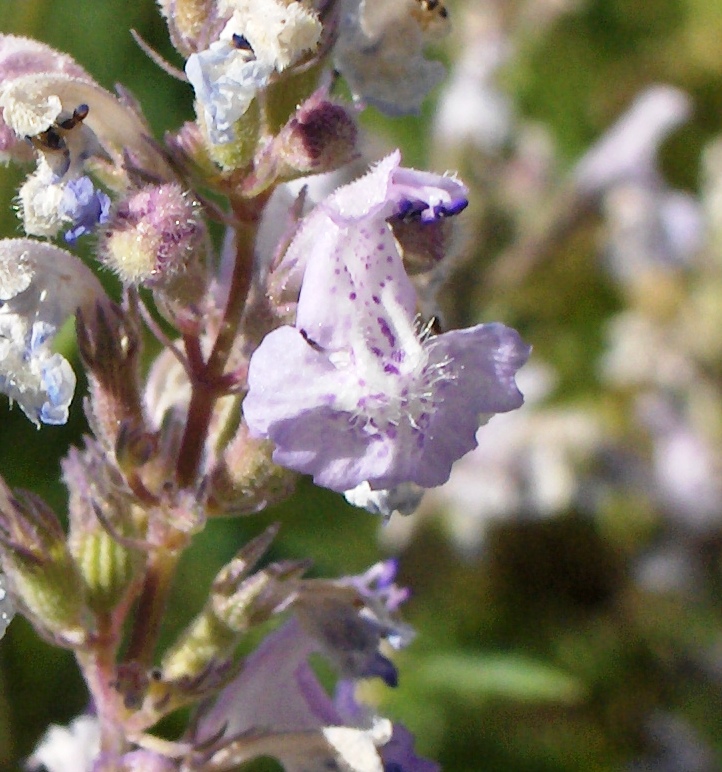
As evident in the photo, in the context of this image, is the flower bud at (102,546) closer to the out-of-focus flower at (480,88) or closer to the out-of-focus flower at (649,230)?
the out-of-focus flower at (480,88)

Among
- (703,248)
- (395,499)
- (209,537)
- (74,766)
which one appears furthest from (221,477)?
(703,248)

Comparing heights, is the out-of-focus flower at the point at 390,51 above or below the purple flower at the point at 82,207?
above

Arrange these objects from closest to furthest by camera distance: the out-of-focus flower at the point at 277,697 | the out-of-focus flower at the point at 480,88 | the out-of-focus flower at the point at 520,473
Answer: the out-of-focus flower at the point at 277,697 < the out-of-focus flower at the point at 520,473 < the out-of-focus flower at the point at 480,88

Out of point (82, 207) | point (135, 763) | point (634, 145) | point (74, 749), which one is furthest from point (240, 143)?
point (634, 145)

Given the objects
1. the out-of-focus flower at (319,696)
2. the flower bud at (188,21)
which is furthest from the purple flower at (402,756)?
the flower bud at (188,21)

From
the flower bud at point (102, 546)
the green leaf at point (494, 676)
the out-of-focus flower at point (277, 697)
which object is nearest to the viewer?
the flower bud at point (102, 546)

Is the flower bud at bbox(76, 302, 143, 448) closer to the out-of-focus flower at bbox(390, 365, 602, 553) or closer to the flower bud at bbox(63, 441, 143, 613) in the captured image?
the flower bud at bbox(63, 441, 143, 613)

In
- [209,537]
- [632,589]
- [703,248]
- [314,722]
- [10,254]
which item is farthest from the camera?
[703,248]

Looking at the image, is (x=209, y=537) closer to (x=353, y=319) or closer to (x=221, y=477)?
(x=221, y=477)
